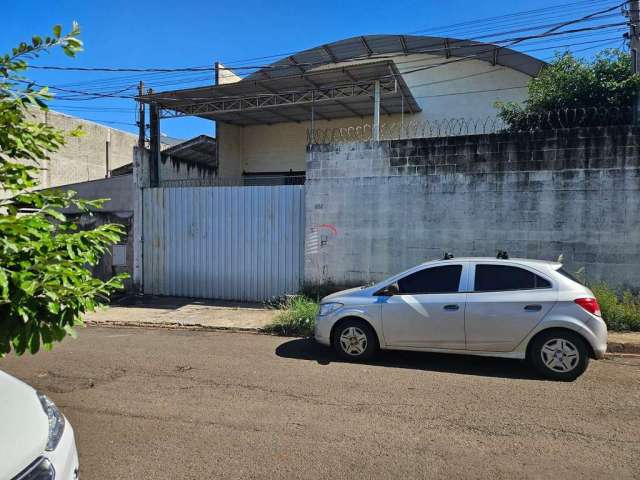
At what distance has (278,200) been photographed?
428 inches

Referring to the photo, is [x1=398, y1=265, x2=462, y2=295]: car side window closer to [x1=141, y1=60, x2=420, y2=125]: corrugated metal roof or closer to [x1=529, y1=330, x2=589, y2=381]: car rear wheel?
[x1=529, y1=330, x2=589, y2=381]: car rear wheel

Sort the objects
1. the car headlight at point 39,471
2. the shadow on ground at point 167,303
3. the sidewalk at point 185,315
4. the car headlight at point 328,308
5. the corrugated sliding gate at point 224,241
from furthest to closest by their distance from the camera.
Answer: the corrugated sliding gate at point 224,241 < the shadow on ground at point 167,303 < the sidewalk at point 185,315 < the car headlight at point 328,308 < the car headlight at point 39,471

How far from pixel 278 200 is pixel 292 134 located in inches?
284

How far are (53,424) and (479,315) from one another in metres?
4.66

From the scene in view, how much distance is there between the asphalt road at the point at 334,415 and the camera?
3.49 metres

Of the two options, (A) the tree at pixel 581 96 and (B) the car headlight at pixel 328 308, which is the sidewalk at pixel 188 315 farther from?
(A) the tree at pixel 581 96

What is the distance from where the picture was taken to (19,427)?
2.37m

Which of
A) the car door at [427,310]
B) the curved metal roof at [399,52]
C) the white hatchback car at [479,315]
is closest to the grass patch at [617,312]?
the white hatchback car at [479,315]

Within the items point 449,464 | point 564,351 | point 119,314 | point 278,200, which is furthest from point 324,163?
point 449,464

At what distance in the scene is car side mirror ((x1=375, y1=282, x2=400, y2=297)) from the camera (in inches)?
246

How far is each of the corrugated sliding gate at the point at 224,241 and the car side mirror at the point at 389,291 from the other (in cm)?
439

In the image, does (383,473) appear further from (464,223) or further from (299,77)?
(299,77)

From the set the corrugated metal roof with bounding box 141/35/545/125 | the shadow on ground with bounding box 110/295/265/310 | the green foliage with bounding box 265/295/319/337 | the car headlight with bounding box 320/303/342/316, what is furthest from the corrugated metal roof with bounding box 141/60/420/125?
the car headlight with bounding box 320/303/342/316

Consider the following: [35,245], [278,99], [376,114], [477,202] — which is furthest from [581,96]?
[35,245]
